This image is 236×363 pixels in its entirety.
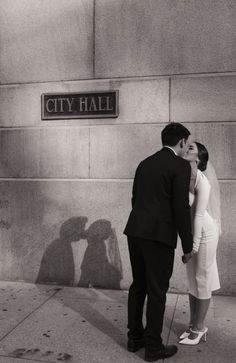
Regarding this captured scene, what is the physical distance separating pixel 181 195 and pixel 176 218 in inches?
8.0

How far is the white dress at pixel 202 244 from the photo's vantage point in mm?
3445

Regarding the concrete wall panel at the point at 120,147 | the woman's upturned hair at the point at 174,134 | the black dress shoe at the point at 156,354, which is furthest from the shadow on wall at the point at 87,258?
the woman's upturned hair at the point at 174,134

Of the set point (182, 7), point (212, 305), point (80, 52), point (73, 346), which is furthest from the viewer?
point (80, 52)

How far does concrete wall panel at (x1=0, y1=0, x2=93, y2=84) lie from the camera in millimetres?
5469

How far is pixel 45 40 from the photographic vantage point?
5.60 m

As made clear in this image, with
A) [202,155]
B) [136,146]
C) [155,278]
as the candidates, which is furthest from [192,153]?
[136,146]

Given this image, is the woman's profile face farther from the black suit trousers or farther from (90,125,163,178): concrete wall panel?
(90,125,163,178): concrete wall panel

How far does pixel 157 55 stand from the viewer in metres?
5.25

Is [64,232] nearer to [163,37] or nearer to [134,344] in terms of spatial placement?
[134,344]

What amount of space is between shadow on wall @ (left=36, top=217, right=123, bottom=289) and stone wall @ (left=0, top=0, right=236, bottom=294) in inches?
0.6

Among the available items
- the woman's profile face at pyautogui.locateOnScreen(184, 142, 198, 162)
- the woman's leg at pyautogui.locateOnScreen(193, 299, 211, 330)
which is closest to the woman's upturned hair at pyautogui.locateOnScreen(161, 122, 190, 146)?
the woman's profile face at pyautogui.locateOnScreen(184, 142, 198, 162)

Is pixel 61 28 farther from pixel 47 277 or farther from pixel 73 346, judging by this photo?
pixel 73 346

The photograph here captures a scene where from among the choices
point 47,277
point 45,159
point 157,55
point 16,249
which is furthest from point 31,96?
point 47,277

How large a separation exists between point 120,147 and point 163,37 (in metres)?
1.65
